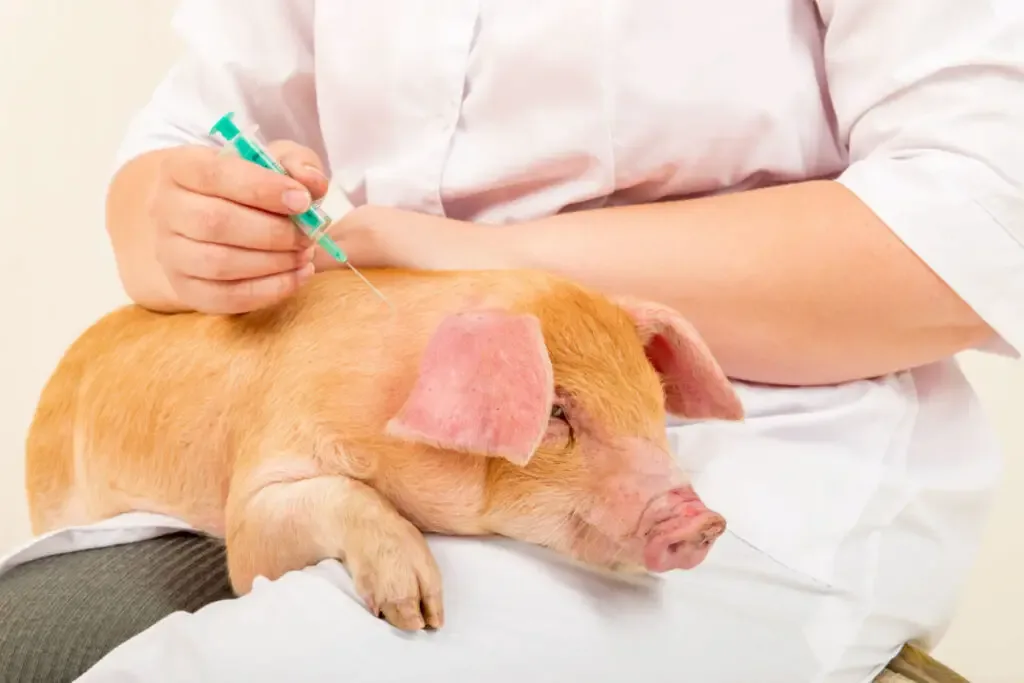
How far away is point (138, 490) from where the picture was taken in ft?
1.88

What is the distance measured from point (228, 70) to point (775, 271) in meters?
0.45

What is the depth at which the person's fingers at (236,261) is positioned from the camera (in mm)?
509

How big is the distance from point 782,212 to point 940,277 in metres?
0.09

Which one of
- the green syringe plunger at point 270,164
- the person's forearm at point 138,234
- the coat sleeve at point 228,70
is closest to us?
the green syringe plunger at point 270,164

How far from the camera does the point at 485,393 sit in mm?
405

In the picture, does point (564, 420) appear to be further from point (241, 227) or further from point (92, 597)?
point (92, 597)

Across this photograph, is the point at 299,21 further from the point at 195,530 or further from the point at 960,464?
the point at 960,464

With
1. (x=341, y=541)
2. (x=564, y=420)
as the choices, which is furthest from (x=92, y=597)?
(x=564, y=420)

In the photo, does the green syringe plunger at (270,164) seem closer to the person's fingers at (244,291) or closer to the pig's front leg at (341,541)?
the person's fingers at (244,291)

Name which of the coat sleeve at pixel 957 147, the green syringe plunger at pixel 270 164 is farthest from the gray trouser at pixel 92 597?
the coat sleeve at pixel 957 147

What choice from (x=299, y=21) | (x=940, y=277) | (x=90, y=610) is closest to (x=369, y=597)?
(x=90, y=610)

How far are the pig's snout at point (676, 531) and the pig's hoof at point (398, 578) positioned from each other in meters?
0.10

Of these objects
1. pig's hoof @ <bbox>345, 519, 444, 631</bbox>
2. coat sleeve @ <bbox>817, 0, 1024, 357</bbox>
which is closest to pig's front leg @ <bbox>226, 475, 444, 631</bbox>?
pig's hoof @ <bbox>345, 519, 444, 631</bbox>

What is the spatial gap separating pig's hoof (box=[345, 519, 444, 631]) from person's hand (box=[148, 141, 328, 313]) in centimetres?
15
